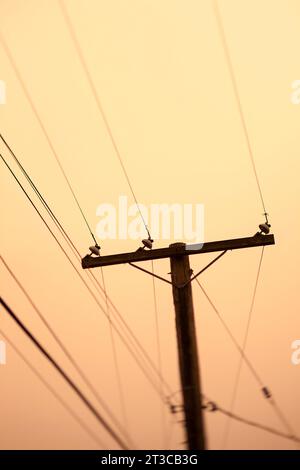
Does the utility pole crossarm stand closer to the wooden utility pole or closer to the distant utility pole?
the distant utility pole

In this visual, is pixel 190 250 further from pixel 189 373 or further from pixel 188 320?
pixel 189 373

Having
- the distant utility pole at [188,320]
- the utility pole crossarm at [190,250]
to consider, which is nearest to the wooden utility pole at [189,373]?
the distant utility pole at [188,320]

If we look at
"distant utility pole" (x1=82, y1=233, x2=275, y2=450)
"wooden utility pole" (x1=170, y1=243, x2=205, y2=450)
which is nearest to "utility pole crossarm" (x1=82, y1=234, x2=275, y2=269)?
"distant utility pole" (x1=82, y1=233, x2=275, y2=450)

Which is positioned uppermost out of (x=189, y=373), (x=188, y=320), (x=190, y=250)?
(x=190, y=250)

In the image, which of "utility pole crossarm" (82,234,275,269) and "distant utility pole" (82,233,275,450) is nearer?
"distant utility pole" (82,233,275,450)

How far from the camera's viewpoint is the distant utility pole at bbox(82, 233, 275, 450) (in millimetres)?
6188

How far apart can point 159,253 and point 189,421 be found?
2.74 m

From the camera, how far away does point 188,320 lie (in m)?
6.27

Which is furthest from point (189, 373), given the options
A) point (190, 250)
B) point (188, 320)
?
point (190, 250)
